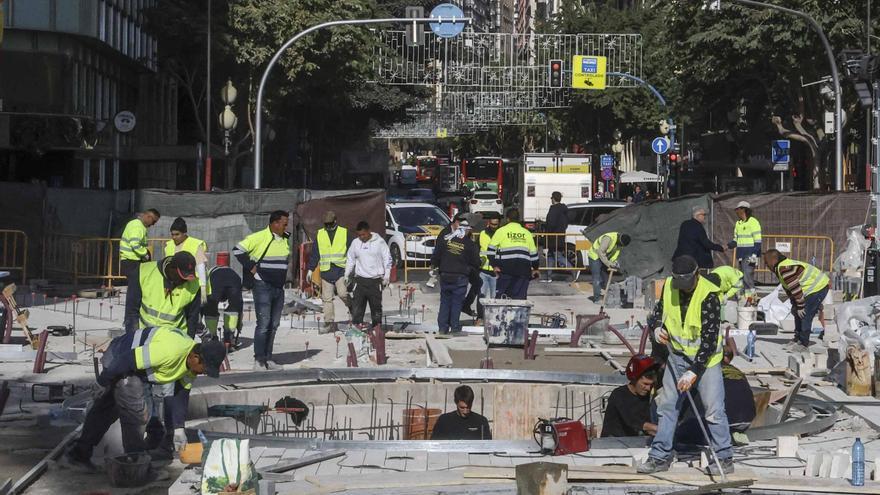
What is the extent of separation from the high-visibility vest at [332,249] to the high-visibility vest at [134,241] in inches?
101

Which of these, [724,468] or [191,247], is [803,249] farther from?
[724,468]

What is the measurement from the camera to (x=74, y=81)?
40.4 meters

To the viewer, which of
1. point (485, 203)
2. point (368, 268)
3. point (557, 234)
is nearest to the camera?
point (368, 268)

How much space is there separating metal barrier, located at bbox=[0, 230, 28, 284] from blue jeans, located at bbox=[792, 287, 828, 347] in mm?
14975

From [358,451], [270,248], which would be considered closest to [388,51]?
[270,248]

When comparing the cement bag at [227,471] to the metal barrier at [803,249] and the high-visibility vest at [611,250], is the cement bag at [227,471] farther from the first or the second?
the metal barrier at [803,249]

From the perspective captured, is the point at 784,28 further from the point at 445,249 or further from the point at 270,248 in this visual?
the point at 270,248

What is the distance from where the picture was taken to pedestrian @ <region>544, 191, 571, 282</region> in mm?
31062

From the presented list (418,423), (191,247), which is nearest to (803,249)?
(191,247)

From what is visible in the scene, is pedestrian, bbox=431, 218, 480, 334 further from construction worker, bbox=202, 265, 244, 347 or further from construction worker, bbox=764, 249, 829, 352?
construction worker, bbox=764, 249, 829, 352

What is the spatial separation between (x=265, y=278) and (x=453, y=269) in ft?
13.4

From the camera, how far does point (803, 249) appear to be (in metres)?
29.2

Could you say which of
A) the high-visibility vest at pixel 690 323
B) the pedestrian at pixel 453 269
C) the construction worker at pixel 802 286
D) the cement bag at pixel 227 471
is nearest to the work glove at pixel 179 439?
the cement bag at pixel 227 471

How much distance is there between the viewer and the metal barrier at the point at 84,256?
90.9 ft
